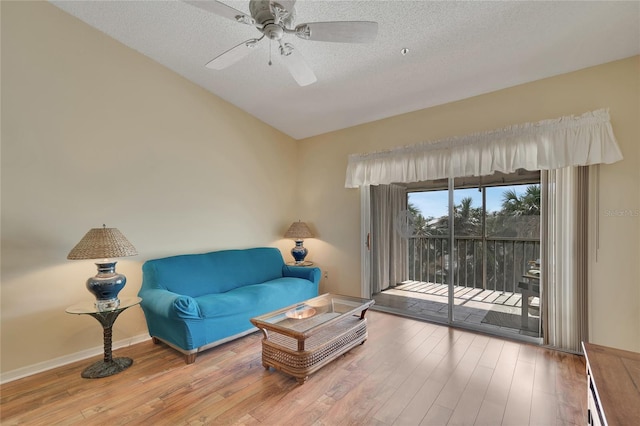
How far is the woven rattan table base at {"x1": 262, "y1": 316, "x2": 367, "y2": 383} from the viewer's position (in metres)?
2.22

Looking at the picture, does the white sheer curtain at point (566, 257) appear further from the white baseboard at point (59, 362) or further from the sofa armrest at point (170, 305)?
the white baseboard at point (59, 362)

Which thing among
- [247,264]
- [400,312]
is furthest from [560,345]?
[247,264]

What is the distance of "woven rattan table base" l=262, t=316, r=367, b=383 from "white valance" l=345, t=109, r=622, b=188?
6.62ft

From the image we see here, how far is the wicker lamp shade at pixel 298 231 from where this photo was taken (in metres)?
4.39

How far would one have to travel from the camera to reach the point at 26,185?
239cm

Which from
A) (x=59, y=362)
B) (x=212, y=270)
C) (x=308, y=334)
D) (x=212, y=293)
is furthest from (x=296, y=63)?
(x=59, y=362)

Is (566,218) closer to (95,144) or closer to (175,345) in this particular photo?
(175,345)

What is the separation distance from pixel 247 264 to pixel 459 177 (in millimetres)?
2893

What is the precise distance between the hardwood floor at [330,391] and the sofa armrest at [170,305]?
1.51 feet

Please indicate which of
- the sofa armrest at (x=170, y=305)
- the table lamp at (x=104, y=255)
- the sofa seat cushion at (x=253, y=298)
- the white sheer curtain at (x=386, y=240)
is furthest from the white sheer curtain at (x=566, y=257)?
the table lamp at (x=104, y=255)

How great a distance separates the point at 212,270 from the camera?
3369mm

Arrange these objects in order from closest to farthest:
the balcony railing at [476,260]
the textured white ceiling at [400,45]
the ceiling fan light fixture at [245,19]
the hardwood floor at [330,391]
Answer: the ceiling fan light fixture at [245,19] < the hardwood floor at [330,391] < the textured white ceiling at [400,45] < the balcony railing at [476,260]

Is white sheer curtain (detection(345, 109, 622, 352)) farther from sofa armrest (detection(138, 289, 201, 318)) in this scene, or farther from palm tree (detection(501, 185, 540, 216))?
sofa armrest (detection(138, 289, 201, 318))

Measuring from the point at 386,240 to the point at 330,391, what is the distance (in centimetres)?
234
